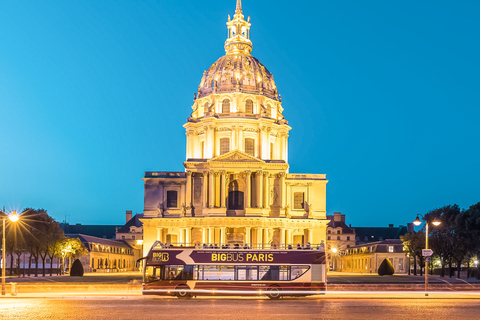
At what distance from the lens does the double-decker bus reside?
4034 cm

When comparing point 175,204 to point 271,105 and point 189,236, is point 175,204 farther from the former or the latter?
point 271,105

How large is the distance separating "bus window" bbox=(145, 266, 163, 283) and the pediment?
176ft

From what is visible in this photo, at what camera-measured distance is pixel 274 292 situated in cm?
3950

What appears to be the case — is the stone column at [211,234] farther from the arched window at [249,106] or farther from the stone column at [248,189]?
the arched window at [249,106]

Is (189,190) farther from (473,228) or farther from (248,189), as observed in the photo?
(473,228)

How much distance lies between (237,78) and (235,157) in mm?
17035

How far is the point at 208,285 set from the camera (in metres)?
40.7

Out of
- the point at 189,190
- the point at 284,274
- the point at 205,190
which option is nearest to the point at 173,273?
the point at 284,274

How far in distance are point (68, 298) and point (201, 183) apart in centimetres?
A: 5982

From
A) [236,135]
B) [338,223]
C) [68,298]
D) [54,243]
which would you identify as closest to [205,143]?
[236,135]

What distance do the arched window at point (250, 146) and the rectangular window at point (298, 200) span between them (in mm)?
9575

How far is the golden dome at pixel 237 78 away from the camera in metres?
106

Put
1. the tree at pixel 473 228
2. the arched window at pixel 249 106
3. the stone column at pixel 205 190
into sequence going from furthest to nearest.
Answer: the arched window at pixel 249 106 < the stone column at pixel 205 190 < the tree at pixel 473 228

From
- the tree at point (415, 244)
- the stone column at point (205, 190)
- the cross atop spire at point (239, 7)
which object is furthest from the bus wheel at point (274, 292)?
the cross atop spire at point (239, 7)
